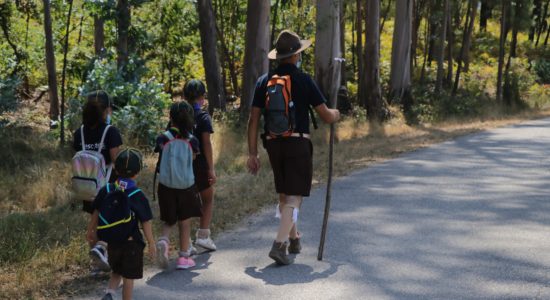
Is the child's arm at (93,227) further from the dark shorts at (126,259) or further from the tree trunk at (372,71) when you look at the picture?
the tree trunk at (372,71)

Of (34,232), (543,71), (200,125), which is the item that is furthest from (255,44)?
(543,71)

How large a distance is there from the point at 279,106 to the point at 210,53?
48.6ft

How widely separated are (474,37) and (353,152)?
4376 cm

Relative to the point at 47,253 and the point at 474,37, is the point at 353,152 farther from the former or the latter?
the point at 474,37

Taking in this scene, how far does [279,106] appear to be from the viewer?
21.7 ft

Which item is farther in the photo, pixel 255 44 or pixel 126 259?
pixel 255 44

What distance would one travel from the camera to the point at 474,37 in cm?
5562

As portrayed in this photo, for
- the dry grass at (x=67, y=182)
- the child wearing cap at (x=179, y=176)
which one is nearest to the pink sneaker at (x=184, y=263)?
the child wearing cap at (x=179, y=176)

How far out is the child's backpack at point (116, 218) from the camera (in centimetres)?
551

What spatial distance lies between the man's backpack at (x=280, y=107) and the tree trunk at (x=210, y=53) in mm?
14275

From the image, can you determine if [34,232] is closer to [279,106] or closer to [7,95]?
[279,106]

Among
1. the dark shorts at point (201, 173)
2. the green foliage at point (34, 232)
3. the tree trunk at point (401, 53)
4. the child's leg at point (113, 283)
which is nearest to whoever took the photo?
the child's leg at point (113, 283)

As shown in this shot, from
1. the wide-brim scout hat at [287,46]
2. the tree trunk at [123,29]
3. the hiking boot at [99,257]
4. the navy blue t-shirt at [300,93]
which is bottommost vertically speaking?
the hiking boot at [99,257]

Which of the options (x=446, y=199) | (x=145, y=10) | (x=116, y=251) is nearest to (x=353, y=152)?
(x=446, y=199)
